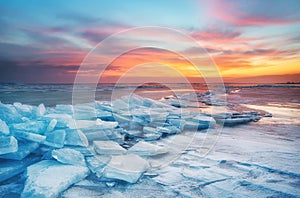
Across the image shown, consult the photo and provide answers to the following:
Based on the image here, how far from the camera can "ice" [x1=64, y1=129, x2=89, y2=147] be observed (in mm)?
2674

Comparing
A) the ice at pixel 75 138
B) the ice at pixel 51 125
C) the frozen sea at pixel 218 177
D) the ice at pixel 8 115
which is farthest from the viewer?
the ice at pixel 8 115

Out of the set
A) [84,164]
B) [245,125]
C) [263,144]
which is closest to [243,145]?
[263,144]

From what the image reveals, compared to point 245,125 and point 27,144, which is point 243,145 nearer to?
point 245,125

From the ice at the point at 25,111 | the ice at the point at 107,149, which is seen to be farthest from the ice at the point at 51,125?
the ice at the point at 25,111

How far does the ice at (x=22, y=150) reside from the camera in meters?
2.35

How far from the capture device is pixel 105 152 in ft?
8.40

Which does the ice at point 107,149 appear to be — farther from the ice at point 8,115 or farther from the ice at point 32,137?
the ice at point 8,115

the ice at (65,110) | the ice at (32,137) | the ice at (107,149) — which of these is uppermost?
the ice at (65,110)

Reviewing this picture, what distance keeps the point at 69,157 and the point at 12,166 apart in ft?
1.98

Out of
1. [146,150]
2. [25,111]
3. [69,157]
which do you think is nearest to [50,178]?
[69,157]

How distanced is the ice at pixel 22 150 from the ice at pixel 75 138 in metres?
0.37

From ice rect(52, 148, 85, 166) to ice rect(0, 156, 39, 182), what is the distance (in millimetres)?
364

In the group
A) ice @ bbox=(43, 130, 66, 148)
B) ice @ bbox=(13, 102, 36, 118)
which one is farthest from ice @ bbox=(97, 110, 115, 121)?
ice @ bbox=(43, 130, 66, 148)

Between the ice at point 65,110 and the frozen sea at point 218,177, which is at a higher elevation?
the ice at point 65,110
